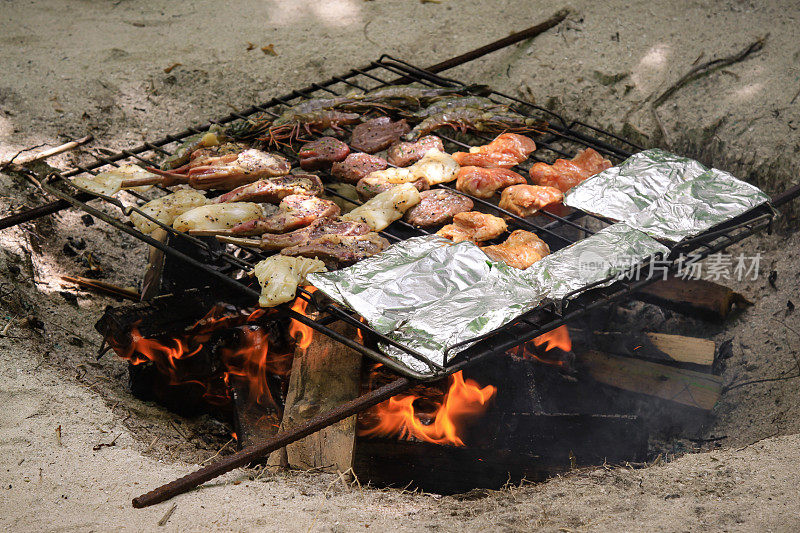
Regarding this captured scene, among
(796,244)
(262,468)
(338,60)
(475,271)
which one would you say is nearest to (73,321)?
(262,468)

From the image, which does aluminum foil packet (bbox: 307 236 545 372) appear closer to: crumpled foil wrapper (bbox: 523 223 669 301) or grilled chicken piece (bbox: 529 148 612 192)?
crumpled foil wrapper (bbox: 523 223 669 301)

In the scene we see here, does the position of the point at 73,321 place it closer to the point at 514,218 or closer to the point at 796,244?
the point at 514,218

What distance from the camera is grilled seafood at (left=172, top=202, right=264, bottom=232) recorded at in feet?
11.9

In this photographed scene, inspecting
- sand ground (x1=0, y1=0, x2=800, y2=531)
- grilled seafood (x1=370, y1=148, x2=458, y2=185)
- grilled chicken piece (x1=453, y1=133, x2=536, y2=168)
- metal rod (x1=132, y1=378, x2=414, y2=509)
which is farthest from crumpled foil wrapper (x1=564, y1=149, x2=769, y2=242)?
metal rod (x1=132, y1=378, x2=414, y2=509)

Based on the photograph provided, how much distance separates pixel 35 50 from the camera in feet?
21.2

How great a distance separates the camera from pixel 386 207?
152 inches

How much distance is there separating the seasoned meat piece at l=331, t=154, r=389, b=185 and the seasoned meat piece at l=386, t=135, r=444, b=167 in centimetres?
11

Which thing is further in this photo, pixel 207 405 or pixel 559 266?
pixel 207 405

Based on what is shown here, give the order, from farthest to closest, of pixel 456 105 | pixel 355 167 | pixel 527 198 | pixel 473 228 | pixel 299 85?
pixel 299 85, pixel 456 105, pixel 355 167, pixel 527 198, pixel 473 228

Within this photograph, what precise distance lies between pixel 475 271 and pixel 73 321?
2.57m

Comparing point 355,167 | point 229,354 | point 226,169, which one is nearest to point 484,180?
point 355,167

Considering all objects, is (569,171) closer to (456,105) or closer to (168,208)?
(456,105)

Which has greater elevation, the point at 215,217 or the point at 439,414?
the point at 215,217

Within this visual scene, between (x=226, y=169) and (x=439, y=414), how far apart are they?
6.34 feet
